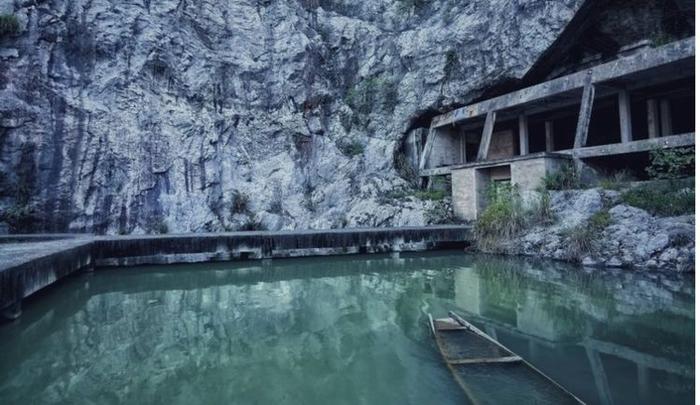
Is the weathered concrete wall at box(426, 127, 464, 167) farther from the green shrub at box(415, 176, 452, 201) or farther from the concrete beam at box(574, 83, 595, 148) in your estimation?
the concrete beam at box(574, 83, 595, 148)

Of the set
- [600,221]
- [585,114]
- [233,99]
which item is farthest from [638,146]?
[233,99]

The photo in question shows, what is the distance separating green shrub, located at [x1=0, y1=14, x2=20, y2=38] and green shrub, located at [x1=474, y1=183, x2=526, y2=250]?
17482mm

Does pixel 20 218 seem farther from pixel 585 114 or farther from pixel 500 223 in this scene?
pixel 585 114

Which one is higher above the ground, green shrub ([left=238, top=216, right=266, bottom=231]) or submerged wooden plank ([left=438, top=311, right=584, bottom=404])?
green shrub ([left=238, top=216, right=266, bottom=231])

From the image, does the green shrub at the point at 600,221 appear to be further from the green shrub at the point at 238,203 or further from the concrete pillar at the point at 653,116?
the green shrub at the point at 238,203

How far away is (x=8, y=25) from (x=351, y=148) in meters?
13.6

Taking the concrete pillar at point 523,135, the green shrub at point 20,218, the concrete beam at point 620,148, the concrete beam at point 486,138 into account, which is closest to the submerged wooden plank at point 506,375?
the concrete beam at point 620,148

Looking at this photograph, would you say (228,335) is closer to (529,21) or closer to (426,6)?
(529,21)

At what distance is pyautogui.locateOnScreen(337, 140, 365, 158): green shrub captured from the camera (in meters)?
19.7

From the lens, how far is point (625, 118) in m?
14.9

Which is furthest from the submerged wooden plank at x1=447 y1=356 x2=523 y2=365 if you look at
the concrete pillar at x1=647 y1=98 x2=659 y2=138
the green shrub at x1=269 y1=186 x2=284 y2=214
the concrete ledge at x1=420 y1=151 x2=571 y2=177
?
the concrete pillar at x1=647 y1=98 x2=659 y2=138

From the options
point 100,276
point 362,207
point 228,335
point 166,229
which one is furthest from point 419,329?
point 166,229

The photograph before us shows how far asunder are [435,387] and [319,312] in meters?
2.99

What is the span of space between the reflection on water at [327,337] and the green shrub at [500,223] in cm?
335
